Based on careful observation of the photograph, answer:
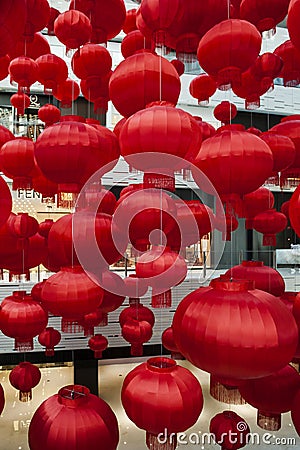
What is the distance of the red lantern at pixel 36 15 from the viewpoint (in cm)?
121

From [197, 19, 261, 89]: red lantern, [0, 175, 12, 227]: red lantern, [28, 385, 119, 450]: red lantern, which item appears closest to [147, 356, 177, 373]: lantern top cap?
[28, 385, 119, 450]: red lantern

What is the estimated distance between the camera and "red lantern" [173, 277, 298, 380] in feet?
2.57

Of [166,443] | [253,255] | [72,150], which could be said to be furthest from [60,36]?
[253,255]

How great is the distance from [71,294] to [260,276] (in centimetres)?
61

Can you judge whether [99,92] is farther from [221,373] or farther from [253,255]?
[253,255]

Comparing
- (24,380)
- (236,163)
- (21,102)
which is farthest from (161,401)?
(21,102)

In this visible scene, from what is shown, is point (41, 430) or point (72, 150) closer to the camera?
point (72, 150)

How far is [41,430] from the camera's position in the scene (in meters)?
1.12

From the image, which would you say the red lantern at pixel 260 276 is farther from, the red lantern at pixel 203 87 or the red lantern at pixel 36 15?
the red lantern at pixel 36 15

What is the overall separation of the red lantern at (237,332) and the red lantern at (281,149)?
444mm

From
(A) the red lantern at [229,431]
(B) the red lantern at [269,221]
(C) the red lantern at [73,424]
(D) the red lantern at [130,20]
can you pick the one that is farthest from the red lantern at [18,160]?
(A) the red lantern at [229,431]

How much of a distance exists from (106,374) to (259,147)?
485cm

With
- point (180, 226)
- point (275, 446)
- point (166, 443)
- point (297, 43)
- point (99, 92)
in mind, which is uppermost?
point (99, 92)

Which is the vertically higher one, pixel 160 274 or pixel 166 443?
pixel 160 274
